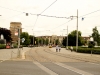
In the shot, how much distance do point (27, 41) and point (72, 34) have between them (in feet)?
96.9

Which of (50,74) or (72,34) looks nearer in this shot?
(50,74)

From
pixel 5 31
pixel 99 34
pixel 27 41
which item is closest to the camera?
pixel 5 31

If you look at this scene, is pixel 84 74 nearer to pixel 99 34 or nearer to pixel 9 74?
pixel 9 74

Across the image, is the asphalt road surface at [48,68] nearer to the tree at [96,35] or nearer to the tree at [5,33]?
the tree at [5,33]

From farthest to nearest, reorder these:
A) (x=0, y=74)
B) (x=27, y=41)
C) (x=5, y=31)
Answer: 1. (x=27, y=41)
2. (x=5, y=31)
3. (x=0, y=74)

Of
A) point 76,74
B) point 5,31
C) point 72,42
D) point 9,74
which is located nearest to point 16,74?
point 9,74

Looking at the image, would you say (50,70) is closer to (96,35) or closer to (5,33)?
(5,33)

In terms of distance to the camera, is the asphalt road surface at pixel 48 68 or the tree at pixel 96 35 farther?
the tree at pixel 96 35

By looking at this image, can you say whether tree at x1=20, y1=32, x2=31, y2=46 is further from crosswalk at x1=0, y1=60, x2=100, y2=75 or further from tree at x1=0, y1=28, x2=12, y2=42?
crosswalk at x1=0, y1=60, x2=100, y2=75

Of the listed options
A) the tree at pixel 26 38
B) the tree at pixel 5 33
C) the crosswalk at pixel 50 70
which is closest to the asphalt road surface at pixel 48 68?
the crosswalk at pixel 50 70

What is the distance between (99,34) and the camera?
143 metres

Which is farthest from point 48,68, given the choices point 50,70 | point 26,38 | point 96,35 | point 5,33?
point 26,38

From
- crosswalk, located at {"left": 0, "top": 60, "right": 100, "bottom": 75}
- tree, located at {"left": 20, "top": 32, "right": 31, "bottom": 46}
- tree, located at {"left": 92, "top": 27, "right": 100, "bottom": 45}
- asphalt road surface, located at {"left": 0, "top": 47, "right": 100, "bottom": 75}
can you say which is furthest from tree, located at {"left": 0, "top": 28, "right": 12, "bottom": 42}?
crosswalk, located at {"left": 0, "top": 60, "right": 100, "bottom": 75}

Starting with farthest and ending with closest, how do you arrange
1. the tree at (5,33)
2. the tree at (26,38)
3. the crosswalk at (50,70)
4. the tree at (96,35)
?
the tree at (26,38) → the tree at (96,35) → the tree at (5,33) → the crosswalk at (50,70)
